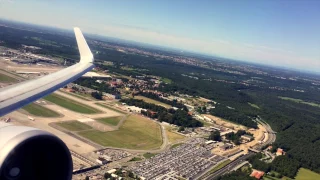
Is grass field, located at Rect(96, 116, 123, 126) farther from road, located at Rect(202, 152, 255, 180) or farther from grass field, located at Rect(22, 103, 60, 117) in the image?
road, located at Rect(202, 152, 255, 180)

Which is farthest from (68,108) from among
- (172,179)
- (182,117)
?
(172,179)

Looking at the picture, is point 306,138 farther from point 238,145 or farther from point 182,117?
point 182,117

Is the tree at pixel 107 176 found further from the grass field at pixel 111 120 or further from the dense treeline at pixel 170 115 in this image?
the dense treeline at pixel 170 115

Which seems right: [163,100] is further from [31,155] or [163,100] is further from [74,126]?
[31,155]

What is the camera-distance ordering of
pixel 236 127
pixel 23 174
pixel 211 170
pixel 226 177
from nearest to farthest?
pixel 23 174 → pixel 226 177 → pixel 211 170 → pixel 236 127

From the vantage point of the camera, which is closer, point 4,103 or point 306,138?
point 4,103

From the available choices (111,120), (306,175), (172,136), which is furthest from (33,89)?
(306,175)
